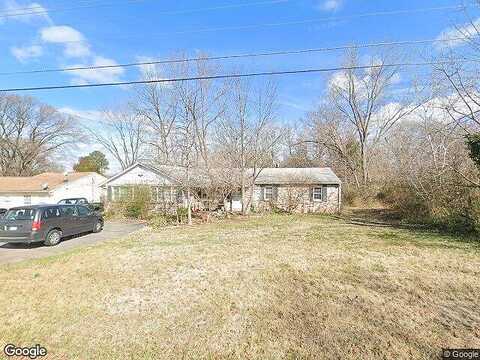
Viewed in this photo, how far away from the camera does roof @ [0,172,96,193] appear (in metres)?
27.6

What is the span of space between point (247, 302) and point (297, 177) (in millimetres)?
17183

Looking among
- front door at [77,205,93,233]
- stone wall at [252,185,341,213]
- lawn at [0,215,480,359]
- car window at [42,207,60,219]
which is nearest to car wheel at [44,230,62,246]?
car window at [42,207,60,219]

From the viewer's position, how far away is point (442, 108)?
13305 mm

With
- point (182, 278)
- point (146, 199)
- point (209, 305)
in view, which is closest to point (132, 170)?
point (146, 199)

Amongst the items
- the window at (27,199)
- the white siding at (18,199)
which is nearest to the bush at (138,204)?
the white siding at (18,199)

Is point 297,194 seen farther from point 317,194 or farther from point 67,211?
point 67,211

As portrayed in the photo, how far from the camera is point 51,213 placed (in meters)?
10.9

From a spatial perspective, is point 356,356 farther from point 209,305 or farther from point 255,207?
point 255,207

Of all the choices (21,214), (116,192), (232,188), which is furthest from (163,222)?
(116,192)

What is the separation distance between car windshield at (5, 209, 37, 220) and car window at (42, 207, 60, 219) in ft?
1.10

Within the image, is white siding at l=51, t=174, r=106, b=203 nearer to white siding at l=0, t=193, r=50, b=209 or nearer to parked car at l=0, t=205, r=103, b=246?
white siding at l=0, t=193, r=50, b=209

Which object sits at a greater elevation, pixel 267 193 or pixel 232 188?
pixel 232 188

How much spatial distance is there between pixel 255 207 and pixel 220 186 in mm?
3945

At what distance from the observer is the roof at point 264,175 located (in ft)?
59.3
